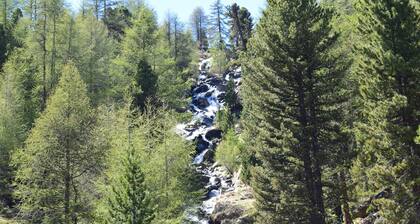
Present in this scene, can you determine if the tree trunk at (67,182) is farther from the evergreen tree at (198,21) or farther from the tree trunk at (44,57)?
the evergreen tree at (198,21)

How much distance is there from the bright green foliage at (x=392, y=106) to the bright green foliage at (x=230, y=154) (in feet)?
63.6

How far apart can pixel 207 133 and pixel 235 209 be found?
22.2 m

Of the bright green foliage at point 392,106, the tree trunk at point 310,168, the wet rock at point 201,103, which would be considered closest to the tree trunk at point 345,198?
the tree trunk at point 310,168

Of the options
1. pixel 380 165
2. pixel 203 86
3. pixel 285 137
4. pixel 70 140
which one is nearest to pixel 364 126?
pixel 380 165

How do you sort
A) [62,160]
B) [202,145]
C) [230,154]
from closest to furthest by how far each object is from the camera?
[62,160], [230,154], [202,145]

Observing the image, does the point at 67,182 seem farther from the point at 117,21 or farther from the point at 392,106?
the point at 117,21

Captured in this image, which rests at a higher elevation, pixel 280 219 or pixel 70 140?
pixel 70 140

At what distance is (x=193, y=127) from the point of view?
53562 millimetres

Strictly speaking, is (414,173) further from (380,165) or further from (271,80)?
(271,80)

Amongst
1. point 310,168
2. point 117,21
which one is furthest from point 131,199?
point 117,21

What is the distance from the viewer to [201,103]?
63.7m

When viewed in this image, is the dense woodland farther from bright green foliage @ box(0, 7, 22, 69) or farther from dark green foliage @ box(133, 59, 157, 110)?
dark green foliage @ box(133, 59, 157, 110)

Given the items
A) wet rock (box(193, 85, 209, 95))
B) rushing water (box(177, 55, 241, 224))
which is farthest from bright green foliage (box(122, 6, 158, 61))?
wet rock (box(193, 85, 209, 95))

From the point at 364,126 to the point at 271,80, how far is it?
5339mm
